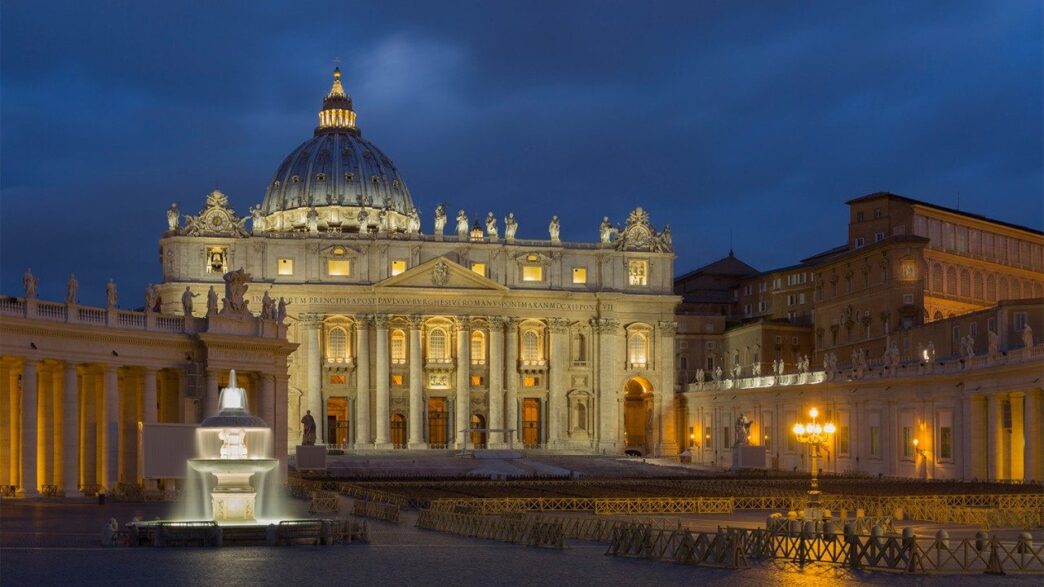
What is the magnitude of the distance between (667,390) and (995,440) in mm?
68652

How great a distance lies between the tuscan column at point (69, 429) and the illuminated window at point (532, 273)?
8247 centimetres

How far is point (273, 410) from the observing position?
217ft

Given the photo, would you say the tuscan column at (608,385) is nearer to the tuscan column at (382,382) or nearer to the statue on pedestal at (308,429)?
the tuscan column at (382,382)

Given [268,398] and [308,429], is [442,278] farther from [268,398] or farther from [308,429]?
[268,398]

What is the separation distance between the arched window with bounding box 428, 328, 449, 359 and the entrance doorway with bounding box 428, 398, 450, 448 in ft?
12.1

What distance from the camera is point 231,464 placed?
40281mm

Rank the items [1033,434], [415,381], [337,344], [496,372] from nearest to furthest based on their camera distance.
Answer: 1. [1033,434]
2. [415,381]
3. [337,344]
4. [496,372]

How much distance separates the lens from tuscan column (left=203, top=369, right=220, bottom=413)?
62.5m

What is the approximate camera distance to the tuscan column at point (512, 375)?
135m

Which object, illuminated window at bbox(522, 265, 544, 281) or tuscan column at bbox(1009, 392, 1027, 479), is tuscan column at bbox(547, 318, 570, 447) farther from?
tuscan column at bbox(1009, 392, 1027, 479)

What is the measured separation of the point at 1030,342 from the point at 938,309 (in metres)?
40.7

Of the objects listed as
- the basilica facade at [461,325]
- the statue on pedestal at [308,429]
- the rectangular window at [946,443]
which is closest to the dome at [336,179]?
the basilica facade at [461,325]

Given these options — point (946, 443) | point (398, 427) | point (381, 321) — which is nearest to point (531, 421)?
point (398, 427)

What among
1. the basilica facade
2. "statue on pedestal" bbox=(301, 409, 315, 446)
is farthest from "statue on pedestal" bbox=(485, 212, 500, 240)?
"statue on pedestal" bbox=(301, 409, 315, 446)
